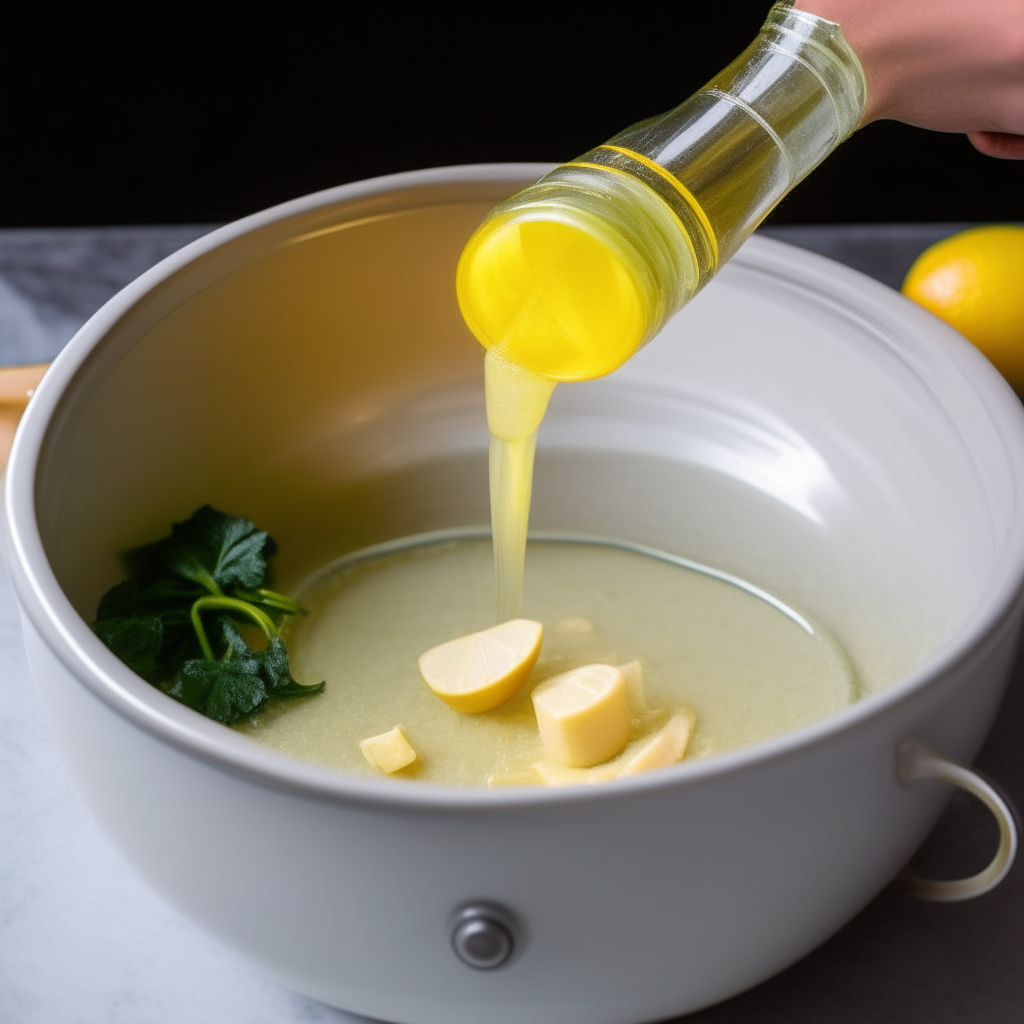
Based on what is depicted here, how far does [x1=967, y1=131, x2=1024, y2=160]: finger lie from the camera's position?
35.6 inches

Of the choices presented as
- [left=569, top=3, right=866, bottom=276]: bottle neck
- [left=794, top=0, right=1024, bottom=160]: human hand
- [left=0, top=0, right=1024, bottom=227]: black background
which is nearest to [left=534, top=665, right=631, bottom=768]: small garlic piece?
[left=569, top=3, right=866, bottom=276]: bottle neck

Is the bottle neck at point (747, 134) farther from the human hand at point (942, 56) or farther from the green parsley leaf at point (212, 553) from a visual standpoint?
the green parsley leaf at point (212, 553)

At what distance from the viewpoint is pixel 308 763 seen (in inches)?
24.5

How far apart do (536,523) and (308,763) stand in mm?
525

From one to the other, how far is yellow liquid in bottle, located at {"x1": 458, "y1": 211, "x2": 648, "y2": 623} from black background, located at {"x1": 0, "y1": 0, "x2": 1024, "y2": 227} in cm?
67

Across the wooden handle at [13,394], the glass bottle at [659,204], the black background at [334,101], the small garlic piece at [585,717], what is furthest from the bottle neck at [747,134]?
the black background at [334,101]

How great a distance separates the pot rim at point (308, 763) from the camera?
1.98ft

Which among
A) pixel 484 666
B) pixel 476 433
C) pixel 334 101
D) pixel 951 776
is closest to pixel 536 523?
pixel 476 433

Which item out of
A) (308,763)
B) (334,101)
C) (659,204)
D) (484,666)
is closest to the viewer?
(308,763)

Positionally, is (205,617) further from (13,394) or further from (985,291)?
(985,291)

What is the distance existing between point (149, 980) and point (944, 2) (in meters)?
0.68

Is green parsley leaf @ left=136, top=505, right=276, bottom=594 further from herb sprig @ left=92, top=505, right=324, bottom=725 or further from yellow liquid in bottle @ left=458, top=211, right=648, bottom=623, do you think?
yellow liquid in bottle @ left=458, top=211, right=648, bottom=623

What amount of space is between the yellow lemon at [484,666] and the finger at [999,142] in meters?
0.40

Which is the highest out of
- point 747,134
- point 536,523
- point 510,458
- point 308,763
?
point 747,134
